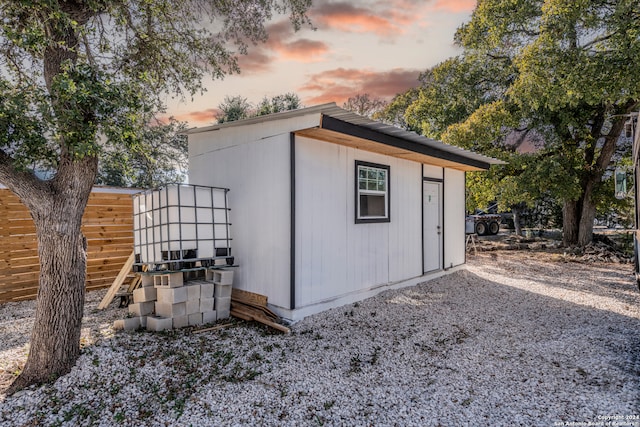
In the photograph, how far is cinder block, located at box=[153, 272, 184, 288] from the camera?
165 inches

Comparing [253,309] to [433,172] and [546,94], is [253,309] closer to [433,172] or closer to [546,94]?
[433,172]

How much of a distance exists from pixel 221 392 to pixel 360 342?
1654 millimetres

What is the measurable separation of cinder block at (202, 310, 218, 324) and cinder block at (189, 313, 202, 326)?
0.17ft

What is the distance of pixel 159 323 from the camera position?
410cm

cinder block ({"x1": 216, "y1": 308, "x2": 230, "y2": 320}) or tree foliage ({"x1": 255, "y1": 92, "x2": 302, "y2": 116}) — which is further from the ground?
tree foliage ({"x1": 255, "y1": 92, "x2": 302, "y2": 116})

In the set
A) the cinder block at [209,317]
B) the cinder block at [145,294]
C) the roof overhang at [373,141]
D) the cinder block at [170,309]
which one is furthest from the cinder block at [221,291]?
the roof overhang at [373,141]

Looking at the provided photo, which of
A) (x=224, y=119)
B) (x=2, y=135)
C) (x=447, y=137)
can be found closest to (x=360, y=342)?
(x=2, y=135)

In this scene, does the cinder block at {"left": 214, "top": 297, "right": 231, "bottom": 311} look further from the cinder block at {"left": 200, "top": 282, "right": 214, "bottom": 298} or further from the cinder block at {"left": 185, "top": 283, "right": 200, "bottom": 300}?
the cinder block at {"left": 185, "top": 283, "right": 200, "bottom": 300}

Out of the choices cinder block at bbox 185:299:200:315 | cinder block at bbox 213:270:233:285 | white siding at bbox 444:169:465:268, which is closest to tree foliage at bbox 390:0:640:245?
white siding at bbox 444:169:465:268

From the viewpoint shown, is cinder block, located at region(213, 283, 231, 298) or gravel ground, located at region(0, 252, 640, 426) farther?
cinder block, located at region(213, 283, 231, 298)

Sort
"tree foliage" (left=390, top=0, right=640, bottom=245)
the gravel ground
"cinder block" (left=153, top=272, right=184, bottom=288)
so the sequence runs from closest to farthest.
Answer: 1. the gravel ground
2. "cinder block" (left=153, top=272, right=184, bottom=288)
3. "tree foliage" (left=390, top=0, right=640, bottom=245)

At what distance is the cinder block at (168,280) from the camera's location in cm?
420

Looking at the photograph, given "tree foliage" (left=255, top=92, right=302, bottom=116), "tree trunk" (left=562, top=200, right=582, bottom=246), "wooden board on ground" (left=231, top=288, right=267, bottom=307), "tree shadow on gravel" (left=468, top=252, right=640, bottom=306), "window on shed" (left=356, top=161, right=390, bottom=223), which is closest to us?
"wooden board on ground" (left=231, top=288, right=267, bottom=307)

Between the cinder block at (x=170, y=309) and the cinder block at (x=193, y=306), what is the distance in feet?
0.12
